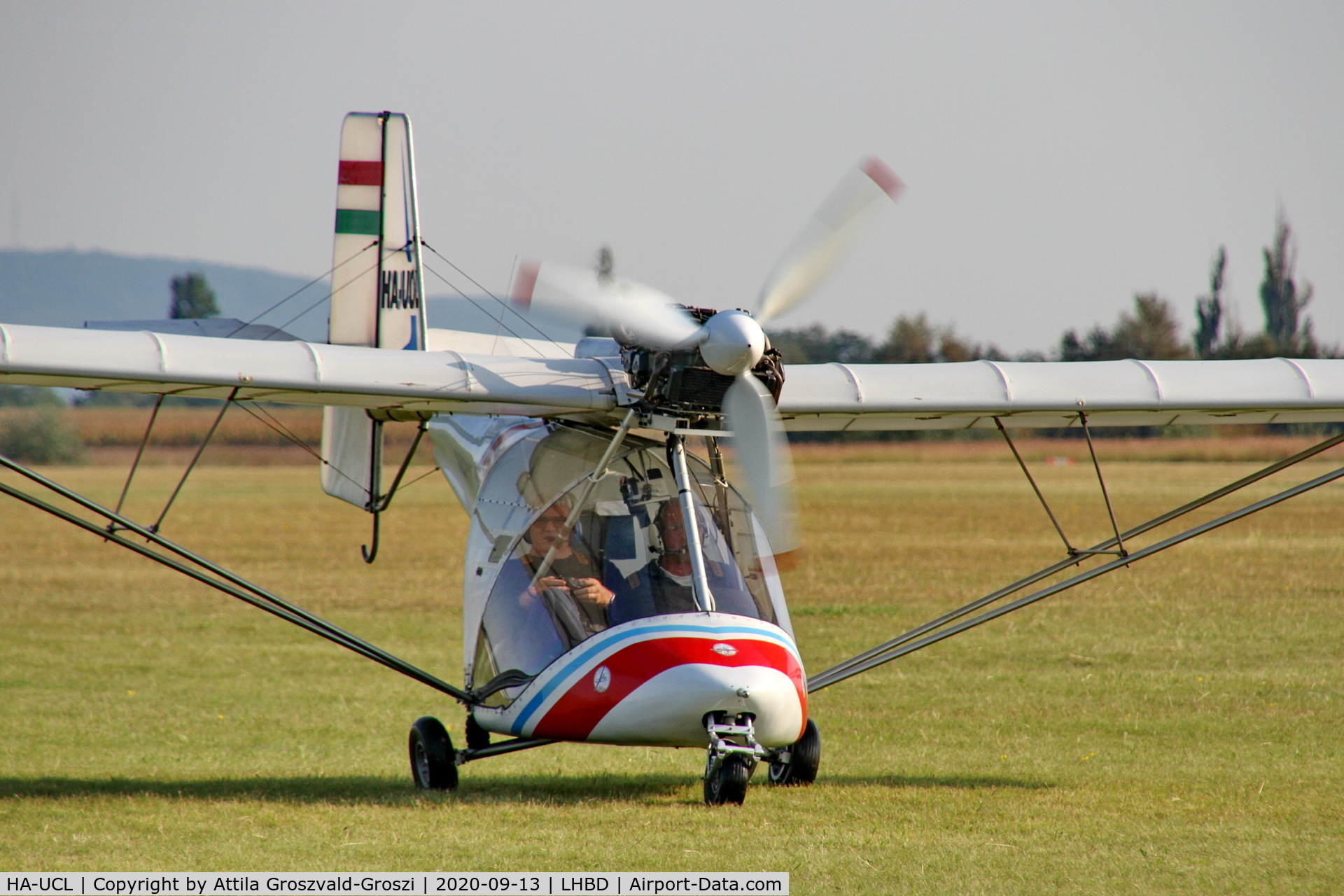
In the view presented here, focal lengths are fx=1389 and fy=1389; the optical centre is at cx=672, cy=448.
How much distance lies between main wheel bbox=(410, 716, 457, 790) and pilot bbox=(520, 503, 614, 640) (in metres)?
1.34

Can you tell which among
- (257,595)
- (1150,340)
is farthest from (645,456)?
(1150,340)

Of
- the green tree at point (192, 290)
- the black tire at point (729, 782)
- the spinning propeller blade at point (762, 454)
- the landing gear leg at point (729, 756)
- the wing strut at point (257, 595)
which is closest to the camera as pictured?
the spinning propeller blade at point (762, 454)

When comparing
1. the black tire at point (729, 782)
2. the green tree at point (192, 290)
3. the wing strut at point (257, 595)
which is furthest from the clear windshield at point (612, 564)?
the green tree at point (192, 290)

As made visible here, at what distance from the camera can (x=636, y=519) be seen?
28.2 ft

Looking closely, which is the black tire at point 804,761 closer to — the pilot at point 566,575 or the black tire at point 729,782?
the black tire at point 729,782

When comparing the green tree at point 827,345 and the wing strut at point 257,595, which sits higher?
the green tree at point 827,345

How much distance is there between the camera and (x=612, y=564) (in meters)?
8.41

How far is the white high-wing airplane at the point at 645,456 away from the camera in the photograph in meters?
7.78

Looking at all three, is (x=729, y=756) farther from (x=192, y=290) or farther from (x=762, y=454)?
(x=192, y=290)

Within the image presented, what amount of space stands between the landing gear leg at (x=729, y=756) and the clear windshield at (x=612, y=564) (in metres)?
0.71

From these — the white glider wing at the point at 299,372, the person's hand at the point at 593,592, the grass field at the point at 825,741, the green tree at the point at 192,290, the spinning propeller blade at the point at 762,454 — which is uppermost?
the green tree at the point at 192,290

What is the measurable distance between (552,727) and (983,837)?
8.34 feet

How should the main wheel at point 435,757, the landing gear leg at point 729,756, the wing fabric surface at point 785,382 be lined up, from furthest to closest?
the main wheel at point 435,757 < the wing fabric surface at point 785,382 < the landing gear leg at point 729,756

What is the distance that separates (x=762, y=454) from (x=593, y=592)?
1.44 m
